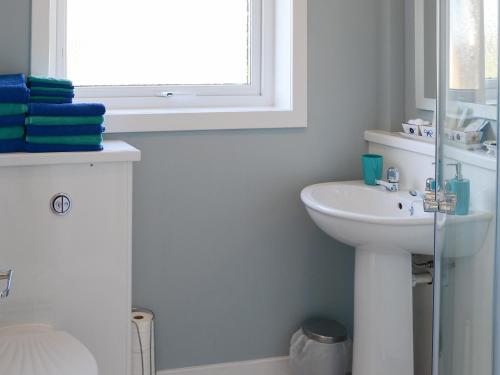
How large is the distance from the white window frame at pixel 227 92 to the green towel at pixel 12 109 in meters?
0.31

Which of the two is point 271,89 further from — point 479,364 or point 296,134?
point 479,364

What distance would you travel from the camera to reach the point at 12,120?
5.94 feet

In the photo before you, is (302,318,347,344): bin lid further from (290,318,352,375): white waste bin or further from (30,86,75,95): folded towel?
(30,86,75,95): folded towel

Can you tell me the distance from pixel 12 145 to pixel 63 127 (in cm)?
14

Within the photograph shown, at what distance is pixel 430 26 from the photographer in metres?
2.29

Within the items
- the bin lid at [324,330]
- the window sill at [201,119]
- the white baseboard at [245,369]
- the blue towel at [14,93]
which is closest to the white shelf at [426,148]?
the window sill at [201,119]

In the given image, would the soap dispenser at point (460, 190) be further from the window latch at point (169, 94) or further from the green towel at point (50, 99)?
the window latch at point (169, 94)

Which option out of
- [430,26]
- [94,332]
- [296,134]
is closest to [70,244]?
[94,332]

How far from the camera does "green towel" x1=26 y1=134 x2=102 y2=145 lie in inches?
71.8

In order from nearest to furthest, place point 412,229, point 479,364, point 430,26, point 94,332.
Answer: point 479,364, point 412,229, point 94,332, point 430,26

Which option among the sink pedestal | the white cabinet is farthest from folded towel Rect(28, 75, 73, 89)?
the sink pedestal

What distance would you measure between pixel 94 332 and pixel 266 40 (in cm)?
122

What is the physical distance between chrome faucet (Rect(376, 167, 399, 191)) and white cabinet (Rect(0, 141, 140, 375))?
85cm

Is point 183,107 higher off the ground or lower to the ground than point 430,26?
lower
